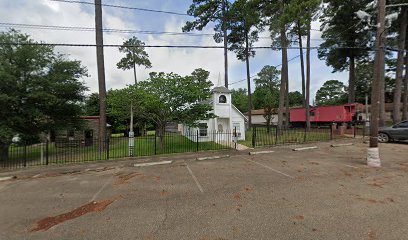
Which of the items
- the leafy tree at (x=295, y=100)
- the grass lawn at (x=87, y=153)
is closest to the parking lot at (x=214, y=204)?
the grass lawn at (x=87, y=153)

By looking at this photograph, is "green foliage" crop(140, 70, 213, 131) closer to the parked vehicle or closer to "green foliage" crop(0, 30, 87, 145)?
"green foliage" crop(0, 30, 87, 145)

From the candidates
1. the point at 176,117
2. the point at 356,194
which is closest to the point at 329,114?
the point at 176,117

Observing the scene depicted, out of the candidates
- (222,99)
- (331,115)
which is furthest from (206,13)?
(331,115)

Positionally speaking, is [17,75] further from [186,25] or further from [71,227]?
[186,25]

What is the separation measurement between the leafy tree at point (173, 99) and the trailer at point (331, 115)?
2079 cm

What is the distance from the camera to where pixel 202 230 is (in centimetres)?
382

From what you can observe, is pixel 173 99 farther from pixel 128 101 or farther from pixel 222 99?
pixel 222 99

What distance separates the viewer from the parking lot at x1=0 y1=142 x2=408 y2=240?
379 cm

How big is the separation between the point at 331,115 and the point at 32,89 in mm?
31083

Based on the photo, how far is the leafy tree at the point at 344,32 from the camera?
23.7 m

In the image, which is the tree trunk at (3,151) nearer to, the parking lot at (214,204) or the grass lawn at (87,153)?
the grass lawn at (87,153)

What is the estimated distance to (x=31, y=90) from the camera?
1362cm

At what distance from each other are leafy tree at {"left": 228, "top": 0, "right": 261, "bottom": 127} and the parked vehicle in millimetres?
12554

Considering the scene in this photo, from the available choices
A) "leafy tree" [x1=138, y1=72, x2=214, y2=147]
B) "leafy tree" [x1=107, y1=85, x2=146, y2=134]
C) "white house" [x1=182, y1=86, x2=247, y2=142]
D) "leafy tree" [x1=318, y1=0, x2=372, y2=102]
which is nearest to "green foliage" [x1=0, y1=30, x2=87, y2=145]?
"leafy tree" [x1=107, y1=85, x2=146, y2=134]
